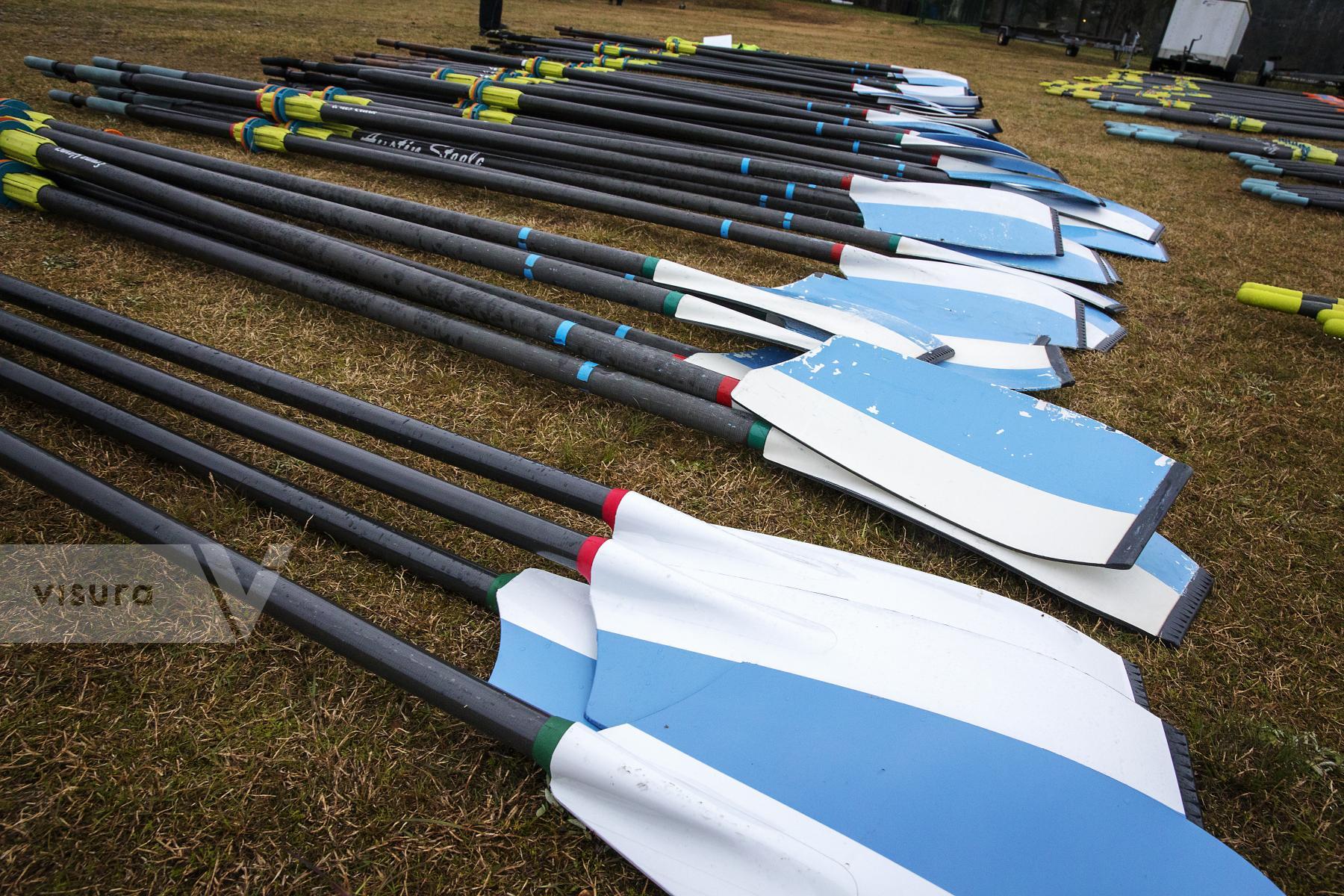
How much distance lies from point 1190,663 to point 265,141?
5197 mm

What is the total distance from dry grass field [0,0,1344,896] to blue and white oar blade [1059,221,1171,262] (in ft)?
0.38

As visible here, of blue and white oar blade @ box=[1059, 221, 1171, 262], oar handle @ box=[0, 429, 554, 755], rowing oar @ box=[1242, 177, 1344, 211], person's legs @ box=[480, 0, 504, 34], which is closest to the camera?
oar handle @ box=[0, 429, 554, 755]

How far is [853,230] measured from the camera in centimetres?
350

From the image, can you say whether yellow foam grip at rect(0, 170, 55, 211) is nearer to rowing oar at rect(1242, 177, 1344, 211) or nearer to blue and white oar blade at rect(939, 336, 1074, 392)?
blue and white oar blade at rect(939, 336, 1074, 392)

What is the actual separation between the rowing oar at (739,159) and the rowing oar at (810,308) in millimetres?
614

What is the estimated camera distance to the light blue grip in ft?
15.6

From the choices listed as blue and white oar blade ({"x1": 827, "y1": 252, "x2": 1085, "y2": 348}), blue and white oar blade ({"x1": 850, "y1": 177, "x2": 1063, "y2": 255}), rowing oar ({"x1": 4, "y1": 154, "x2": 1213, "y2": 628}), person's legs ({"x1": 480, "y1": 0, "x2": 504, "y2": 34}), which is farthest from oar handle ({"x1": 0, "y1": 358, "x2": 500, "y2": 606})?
person's legs ({"x1": 480, "y1": 0, "x2": 504, "y2": 34})

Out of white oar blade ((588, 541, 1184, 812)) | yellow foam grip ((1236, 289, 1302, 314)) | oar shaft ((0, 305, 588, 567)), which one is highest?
yellow foam grip ((1236, 289, 1302, 314))

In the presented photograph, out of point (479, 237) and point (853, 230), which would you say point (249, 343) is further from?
point (853, 230)

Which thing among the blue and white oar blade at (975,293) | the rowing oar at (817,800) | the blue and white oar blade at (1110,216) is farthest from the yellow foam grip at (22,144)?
the blue and white oar blade at (1110,216)

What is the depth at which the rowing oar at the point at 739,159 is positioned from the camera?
3627 mm

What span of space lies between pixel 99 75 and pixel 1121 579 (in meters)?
6.64

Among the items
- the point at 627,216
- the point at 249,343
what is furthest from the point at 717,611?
the point at 627,216

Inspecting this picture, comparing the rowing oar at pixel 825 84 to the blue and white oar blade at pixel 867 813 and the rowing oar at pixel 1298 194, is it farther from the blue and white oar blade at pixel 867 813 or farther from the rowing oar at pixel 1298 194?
the blue and white oar blade at pixel 867 813
